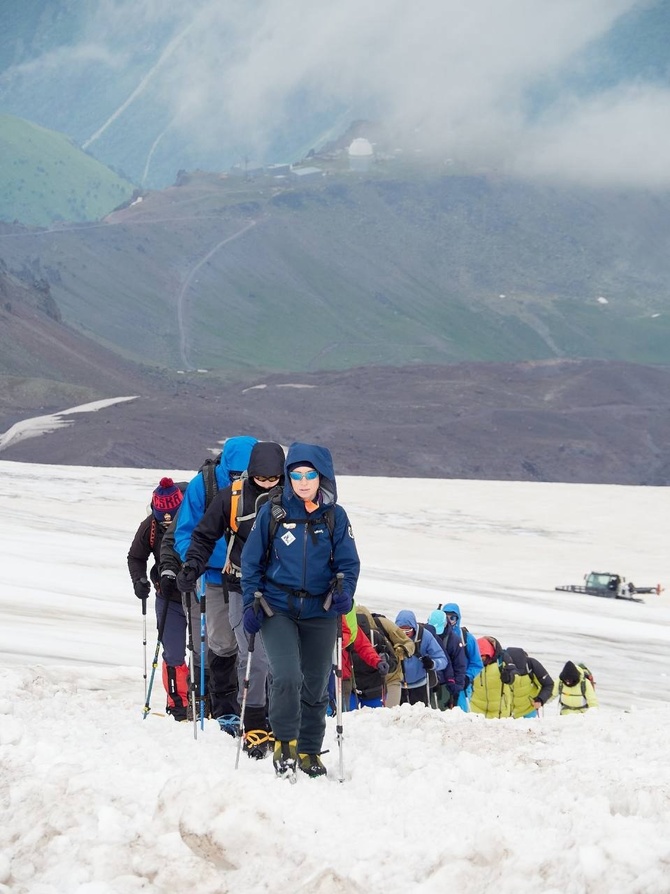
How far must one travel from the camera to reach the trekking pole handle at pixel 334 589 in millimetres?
5945

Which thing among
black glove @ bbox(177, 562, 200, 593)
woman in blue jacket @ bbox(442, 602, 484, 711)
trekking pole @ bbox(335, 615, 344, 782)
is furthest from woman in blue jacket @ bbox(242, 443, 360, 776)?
woman in blue jacket @ bbox(442, 602, 484, 711)

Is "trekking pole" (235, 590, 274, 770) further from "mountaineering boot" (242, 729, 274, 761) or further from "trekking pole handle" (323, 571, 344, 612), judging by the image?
"trekking pole handle" (323, 571, 344, 612)

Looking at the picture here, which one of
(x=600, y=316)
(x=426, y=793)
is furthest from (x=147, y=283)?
(x=426, y=793)

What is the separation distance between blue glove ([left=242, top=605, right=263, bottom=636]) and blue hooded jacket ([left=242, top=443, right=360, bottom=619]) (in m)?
0.06

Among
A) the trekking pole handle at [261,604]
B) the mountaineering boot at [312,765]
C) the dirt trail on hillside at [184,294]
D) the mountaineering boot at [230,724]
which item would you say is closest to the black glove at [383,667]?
the mountaineering boot at [230,724]

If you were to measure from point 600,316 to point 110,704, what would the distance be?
551 feet

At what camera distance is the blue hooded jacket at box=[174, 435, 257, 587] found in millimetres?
6863

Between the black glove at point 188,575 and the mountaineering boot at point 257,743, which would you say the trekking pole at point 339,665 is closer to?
the mountaineering boot at point 257,743

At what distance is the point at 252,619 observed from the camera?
236 inches

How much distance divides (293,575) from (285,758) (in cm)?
85

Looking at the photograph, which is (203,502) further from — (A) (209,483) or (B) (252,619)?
(B) (252,619)

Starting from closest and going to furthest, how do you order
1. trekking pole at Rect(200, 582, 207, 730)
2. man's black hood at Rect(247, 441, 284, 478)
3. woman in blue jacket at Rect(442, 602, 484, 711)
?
1. man's black hood at Rect(247, 441, 284, 478)
2. trekking pole at Rect(200, 582, 207, 730)
3. woman in blue jacket at Rect(442, 602, 484, 711)

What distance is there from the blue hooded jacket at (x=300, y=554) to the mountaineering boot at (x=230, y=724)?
123cm

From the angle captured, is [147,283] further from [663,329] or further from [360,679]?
[360,679]
